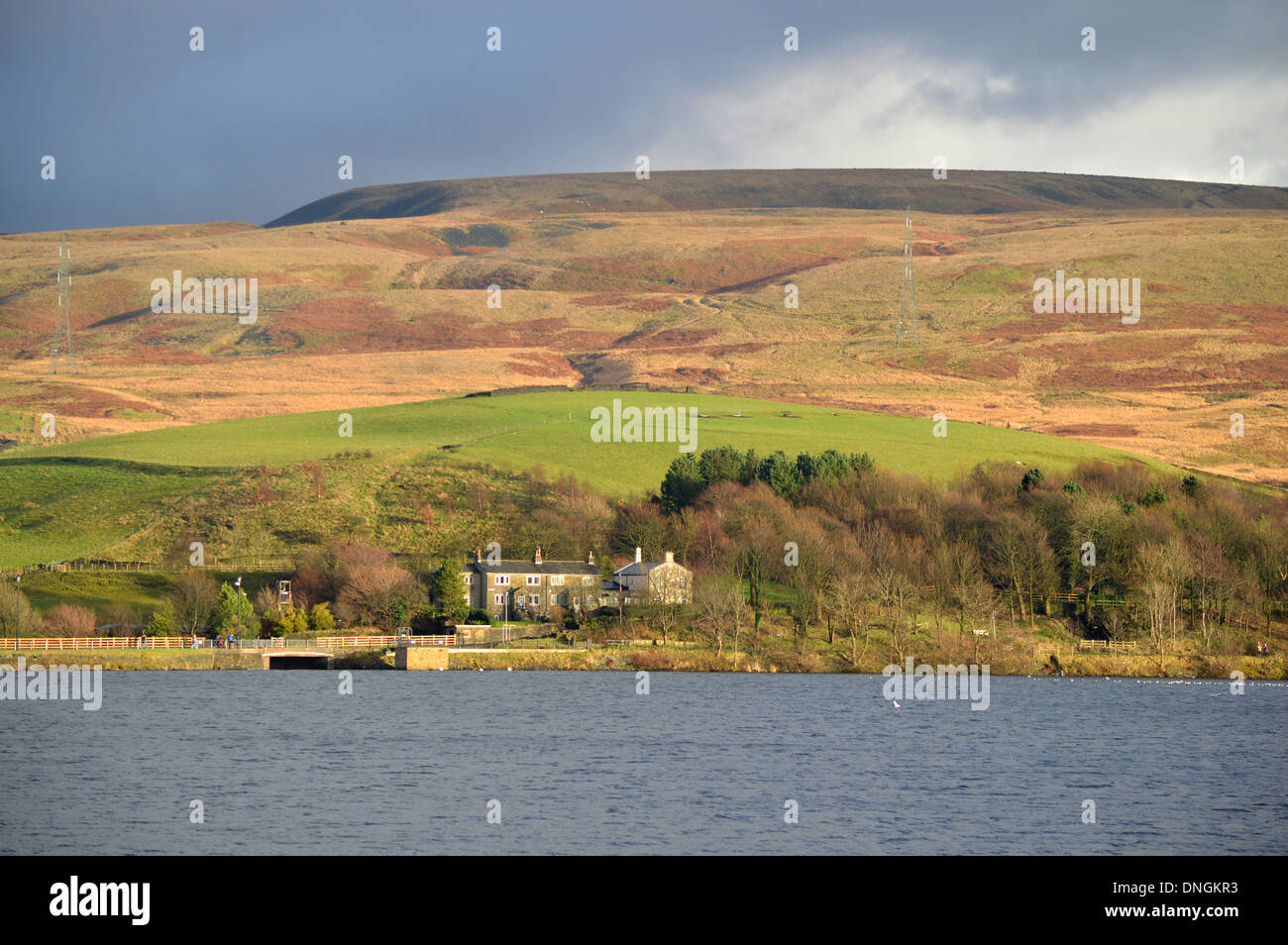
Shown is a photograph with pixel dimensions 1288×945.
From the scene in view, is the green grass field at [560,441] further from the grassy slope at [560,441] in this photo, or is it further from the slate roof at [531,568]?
the slate roof at [531,568]

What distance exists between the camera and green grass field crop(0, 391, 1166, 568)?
445ft

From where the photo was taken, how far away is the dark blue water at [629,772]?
40.9 m

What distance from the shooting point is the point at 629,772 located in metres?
53.6

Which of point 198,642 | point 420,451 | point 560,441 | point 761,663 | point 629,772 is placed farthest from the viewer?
point 560,441

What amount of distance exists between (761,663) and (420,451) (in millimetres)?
66803

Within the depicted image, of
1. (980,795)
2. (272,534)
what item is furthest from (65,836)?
(272,534)

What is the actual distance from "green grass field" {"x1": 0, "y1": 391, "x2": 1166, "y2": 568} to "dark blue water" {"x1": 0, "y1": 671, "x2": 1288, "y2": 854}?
5195 cm

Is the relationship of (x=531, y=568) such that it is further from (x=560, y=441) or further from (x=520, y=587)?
(x=560, y=441)

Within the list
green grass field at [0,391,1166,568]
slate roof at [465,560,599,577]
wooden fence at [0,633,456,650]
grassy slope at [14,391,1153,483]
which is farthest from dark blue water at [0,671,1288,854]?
grassy slope at [14,391,1153,483]

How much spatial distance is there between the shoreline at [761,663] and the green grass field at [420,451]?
1234 inches

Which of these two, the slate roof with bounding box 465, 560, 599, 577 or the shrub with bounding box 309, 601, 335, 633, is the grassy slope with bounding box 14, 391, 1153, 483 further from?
the shrub with bounding box 309, 601, 335, 633

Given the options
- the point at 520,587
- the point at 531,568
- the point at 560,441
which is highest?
the point at 560,441

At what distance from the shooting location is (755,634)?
339 feet

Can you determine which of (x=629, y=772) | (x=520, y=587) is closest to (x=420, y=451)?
(x=520, y=587)
